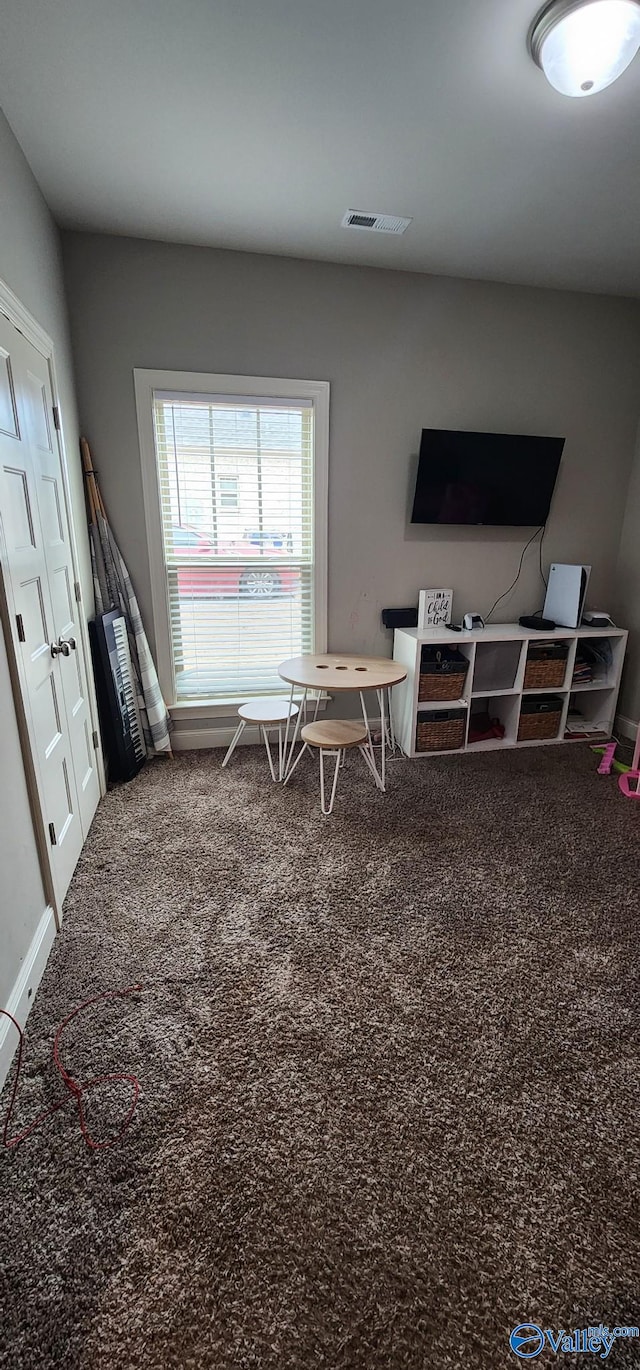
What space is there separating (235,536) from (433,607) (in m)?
1.23

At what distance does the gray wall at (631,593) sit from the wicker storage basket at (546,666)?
58 centimetres

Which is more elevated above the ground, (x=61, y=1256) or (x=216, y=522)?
(x=216, y=522)

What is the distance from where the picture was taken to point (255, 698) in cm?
341

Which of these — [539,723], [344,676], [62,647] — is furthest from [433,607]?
[62,647]

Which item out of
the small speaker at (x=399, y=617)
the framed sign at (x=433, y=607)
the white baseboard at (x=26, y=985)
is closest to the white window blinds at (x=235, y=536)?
the small speaker at (x=399, y=617)

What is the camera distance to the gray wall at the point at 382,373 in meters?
2.79

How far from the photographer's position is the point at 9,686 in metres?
1.67

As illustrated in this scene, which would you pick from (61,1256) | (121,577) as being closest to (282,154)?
(121,577)

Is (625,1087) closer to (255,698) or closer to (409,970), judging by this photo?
(409,970)

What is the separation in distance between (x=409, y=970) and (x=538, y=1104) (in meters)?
0.49

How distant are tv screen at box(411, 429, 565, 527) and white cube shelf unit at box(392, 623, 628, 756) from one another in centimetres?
70

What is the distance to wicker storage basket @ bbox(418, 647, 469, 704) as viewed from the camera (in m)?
3.20

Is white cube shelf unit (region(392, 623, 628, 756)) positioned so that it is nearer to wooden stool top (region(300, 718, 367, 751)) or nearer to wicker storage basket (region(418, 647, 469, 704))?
wicker storage basket (region(418, 647, 469, 704))

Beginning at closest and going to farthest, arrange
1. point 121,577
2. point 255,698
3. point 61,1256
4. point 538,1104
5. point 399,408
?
1. point 61,1256
2. point 538,1104
3. point 121,577
4. point 399,408
5. point 255,698
